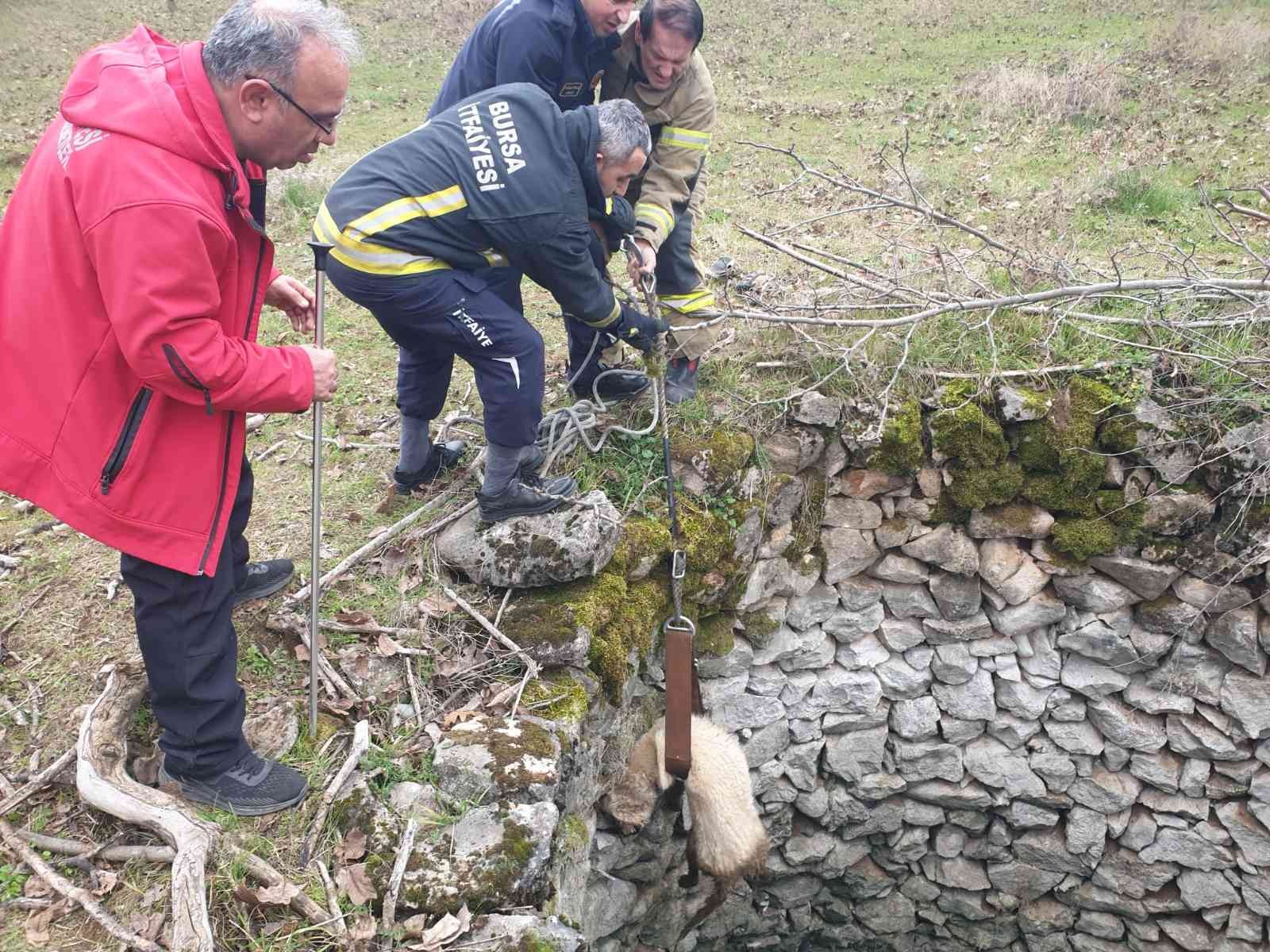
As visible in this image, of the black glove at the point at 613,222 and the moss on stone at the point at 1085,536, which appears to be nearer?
the black glove at the point at 613,222

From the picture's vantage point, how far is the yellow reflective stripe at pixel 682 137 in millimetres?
3760

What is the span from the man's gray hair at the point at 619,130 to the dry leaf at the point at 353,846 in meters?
2.41

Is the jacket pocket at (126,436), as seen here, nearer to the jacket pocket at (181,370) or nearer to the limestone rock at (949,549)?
the jacket pocket at (181,370)

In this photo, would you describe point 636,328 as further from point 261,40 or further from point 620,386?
point 261,40

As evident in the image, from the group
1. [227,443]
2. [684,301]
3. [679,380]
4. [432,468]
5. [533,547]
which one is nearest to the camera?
[227,443]

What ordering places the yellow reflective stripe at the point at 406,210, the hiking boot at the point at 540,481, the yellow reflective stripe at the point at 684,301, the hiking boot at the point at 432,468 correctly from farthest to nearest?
the yellow reflective stripe at the point at 684,301 → the hiking boot at the point at 432,468 → the hiking boot at the point at 540,481 → the yellow reflective stripe at the point at 406,210

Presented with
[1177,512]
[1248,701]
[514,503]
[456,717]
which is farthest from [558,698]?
[1248,701]

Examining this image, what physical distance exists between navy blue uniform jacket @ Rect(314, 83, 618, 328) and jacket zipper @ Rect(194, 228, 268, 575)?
2.05ft

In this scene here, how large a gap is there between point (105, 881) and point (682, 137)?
3418mm

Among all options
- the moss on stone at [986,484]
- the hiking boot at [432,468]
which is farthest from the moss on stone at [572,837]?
the moss on stone at [986,484]

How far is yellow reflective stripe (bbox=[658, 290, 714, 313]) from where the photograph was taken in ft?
13.8

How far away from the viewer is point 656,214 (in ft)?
12.2

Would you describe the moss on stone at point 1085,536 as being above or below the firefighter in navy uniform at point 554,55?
below

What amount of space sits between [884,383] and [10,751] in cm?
409
